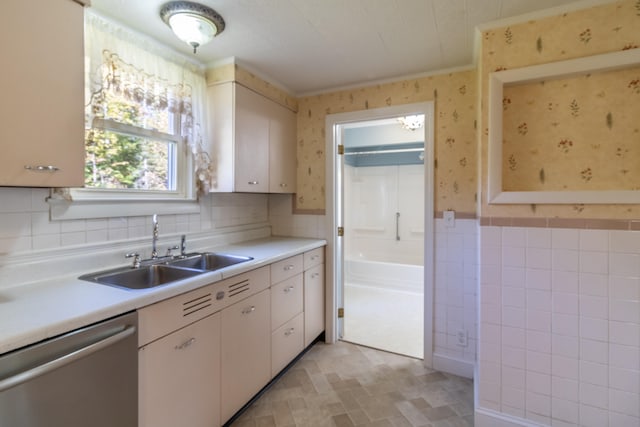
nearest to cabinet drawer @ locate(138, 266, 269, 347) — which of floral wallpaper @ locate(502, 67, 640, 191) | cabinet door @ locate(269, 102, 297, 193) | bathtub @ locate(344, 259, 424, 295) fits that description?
cabinet door @ locate(269, 102, 297, 193)

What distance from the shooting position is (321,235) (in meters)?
2.84

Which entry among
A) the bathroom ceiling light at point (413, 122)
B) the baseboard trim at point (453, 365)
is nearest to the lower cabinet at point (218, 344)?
the baseboard trim at point (453, 365)

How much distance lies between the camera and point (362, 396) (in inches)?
80.0

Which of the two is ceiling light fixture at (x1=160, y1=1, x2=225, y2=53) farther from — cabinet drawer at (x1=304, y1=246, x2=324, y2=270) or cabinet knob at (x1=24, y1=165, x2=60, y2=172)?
cabinet drawer at (x1=304, y1=246, x2=324, y2=270)

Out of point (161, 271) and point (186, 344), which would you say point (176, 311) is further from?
point (161, 271)

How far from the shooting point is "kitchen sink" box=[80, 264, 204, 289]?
5.23 ft

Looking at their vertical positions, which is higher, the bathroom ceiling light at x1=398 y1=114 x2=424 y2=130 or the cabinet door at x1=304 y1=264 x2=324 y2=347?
the bathroom ceiling light at x1=398 y1=114 x2=424 y2=130

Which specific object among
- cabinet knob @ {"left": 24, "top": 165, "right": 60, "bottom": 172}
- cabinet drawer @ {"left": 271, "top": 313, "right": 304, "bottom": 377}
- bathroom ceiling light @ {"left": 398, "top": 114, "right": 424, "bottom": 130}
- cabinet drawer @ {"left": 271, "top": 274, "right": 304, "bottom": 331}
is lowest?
cabinet drawer @ {"left": 271, "top": 313, "right": 304, "bottom": 377}

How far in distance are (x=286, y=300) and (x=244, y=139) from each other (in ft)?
4.05

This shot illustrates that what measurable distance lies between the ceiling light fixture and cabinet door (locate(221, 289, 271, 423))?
58.7 inches

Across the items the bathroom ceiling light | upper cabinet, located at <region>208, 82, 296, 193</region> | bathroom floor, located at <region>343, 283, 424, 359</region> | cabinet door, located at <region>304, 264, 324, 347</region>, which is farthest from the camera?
the bathroom ceiling light

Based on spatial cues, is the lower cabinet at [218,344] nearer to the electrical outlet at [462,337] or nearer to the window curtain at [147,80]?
the window curtain at [147,80]

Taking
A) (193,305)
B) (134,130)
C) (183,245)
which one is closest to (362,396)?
(193,305)

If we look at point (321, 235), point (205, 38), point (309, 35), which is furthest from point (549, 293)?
point (205, 38)
